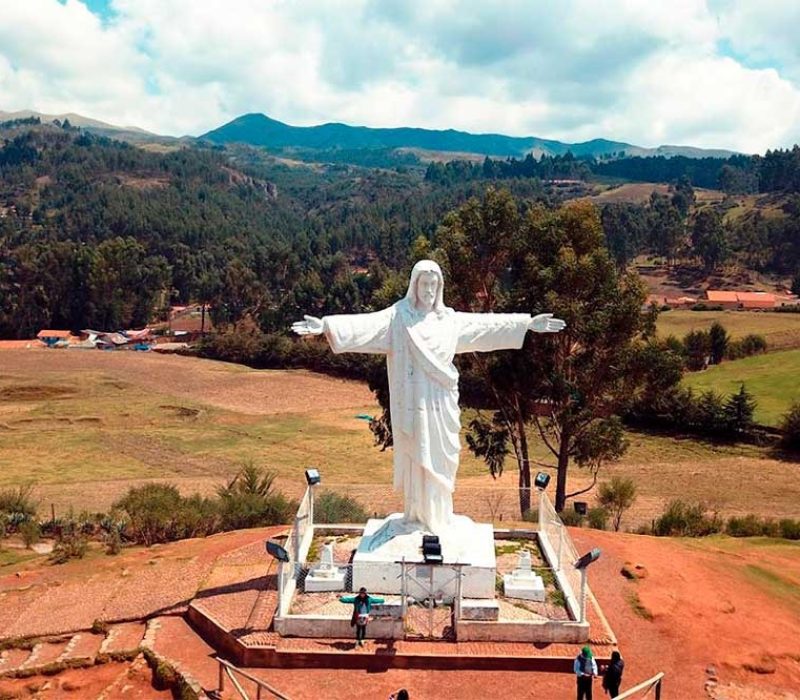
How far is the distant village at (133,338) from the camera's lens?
74.3 m

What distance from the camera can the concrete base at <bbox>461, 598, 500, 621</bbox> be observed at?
12.1 metres

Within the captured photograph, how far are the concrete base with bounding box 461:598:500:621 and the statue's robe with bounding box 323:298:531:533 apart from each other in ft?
4.86

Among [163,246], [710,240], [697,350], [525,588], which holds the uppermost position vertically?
[710,240]

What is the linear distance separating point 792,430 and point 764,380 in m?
11.1

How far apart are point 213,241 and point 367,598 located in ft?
378

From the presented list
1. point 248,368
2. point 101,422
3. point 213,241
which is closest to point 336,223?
point 213,241

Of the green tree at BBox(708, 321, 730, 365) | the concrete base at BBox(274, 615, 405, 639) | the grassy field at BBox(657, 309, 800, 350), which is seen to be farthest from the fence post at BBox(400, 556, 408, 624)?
the grassy field at BBox(657, 309, 800, 350)

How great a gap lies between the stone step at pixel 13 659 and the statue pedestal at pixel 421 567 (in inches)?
213

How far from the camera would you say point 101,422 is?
138 feet

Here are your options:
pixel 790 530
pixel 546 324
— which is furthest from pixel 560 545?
pixel 790 530

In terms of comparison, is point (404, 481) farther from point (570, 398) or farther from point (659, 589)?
point (570, 398)

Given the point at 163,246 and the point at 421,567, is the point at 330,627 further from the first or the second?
the point at 163,246

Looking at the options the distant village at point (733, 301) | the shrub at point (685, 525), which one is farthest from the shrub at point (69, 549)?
the distant village at point (733, 301)

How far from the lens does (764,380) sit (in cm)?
4628
